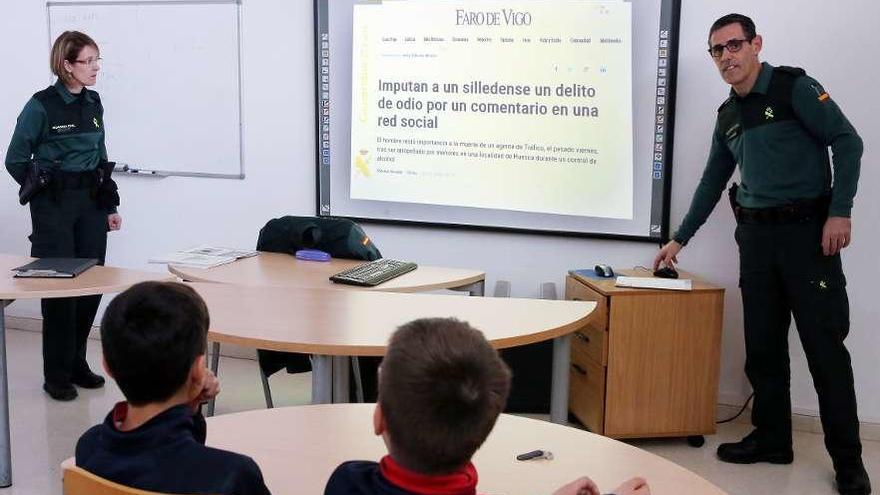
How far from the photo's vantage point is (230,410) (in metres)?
3.98

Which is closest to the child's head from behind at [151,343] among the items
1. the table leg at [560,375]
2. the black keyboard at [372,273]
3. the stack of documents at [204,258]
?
the table leg at [560,375]

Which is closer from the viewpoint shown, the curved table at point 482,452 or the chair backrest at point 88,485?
the chair backrest at point 88,485

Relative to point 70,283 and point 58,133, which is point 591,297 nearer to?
point 70,283

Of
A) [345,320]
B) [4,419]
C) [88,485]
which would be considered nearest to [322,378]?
[345,320]

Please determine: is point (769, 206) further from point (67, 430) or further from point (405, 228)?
point (67, 430)

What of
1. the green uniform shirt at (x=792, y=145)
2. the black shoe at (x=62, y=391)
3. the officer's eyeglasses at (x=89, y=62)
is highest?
the officer's eyeglasses at (x=89, y=62)

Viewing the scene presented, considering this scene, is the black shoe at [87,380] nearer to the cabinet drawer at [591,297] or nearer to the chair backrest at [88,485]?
the cabinet drawer at [591,297]

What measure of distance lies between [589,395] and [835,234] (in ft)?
3.91

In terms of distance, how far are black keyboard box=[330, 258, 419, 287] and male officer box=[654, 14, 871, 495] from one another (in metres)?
1.31

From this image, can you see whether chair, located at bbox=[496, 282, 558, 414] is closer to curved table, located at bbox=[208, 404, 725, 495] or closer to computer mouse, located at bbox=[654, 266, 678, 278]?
computer mouse, located at bbox=[654, 266, 678, 278]

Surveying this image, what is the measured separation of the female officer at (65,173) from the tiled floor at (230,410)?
0.57ft

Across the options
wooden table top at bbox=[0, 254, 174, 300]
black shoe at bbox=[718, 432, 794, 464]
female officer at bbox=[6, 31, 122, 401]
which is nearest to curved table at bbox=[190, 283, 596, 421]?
wooden table top at bbox=[0, 254, 174, 300]

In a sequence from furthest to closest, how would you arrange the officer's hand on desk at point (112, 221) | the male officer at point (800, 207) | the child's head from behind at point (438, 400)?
the officer's hand on desk at point (112, 221)
the male officer at point (800, 207)
the child's head from behind at point (438, 400)

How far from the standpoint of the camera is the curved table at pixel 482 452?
1470mm
